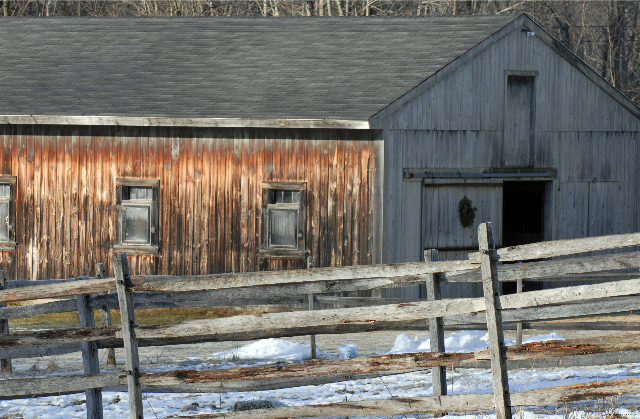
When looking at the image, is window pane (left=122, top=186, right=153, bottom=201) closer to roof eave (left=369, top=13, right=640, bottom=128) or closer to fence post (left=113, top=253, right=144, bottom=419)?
roof eave (left=369, top=13, right=640, bottom=128)

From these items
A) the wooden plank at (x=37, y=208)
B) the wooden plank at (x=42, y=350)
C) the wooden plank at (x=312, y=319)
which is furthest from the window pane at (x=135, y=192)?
the wooden plank at (x=312, y=319)

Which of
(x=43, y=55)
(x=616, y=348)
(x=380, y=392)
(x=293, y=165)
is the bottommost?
(x=380, y=392)

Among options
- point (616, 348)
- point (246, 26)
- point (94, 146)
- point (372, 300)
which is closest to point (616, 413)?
point (616, 348)

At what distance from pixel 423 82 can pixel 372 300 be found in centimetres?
460

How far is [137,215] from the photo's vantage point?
14.9 metres

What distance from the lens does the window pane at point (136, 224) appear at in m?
14.9

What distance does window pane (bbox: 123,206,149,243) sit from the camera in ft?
48.8

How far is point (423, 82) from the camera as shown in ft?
46.0

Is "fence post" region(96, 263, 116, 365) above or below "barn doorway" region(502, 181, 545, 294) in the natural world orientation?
below

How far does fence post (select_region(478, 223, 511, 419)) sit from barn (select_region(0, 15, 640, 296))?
7.72 m

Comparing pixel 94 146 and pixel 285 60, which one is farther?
pixel 285 60

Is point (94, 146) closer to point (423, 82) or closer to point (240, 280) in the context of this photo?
point (423, 82)

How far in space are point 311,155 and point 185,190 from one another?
2.56 meters

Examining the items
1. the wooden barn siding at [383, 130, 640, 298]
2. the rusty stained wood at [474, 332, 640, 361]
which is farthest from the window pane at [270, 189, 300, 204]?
the rusty stained wood at [474, 332, 640, 361]
